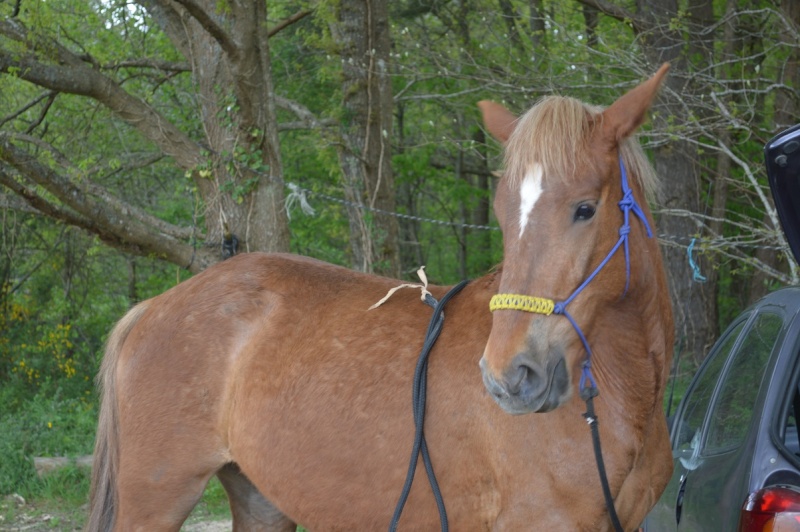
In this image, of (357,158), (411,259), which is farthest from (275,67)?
(411,259)

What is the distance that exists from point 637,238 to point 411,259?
14638 mm

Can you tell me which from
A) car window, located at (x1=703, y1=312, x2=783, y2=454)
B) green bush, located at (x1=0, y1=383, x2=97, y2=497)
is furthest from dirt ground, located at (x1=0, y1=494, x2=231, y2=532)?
car window, located at (x1=703, y1=312, x2=783, y2=454)

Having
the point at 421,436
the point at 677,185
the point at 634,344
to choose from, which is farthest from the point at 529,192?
the point at 677,185

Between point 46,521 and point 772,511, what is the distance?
226 inches

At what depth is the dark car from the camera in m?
2.41

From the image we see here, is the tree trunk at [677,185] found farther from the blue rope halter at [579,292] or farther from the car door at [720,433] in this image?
the blue rope halter at [579,292]

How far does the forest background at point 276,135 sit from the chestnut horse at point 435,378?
634mm

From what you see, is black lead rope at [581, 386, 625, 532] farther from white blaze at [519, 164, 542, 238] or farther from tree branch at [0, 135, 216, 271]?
tree branch at [0, 135, 216, 271]

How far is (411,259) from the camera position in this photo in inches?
681

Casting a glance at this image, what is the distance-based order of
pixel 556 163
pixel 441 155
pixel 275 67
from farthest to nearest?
1. pixel 441 155
2. pixel 275 67
3. pixel 556 163

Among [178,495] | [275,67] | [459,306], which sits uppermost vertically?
[275,67]

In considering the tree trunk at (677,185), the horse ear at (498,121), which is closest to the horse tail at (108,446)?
the horse ear at (498,121)

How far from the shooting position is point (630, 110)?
101 inches

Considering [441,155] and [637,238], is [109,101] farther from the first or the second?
[441,155]
